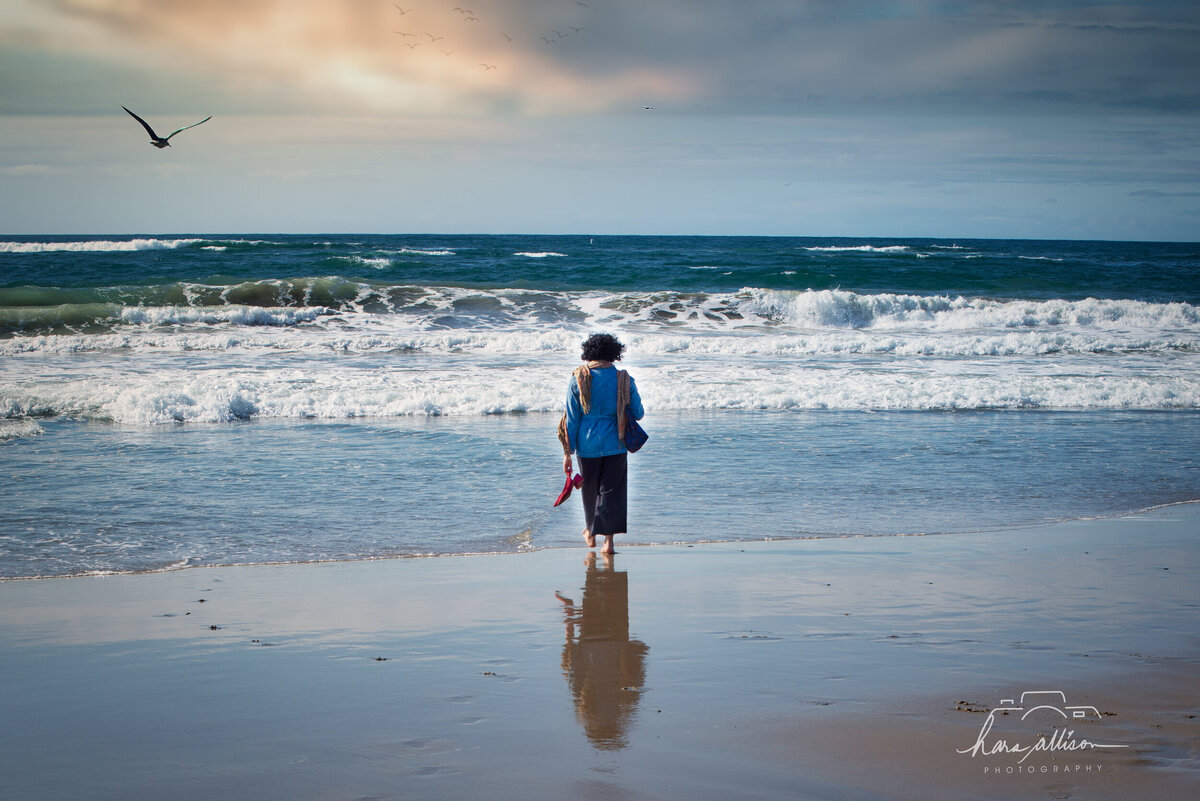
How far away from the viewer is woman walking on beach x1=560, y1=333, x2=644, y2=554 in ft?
19.6

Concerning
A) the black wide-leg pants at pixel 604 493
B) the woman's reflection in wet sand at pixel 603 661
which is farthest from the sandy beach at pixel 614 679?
the black wide-leg pants at pixel 604 493

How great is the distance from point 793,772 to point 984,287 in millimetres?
33010

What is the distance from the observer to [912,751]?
9.92ft

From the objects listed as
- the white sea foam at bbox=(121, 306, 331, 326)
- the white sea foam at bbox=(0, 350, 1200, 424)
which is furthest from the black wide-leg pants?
A: the white sea foam at bbox=(121, 306, 331, 326)

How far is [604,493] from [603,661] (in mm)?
2133

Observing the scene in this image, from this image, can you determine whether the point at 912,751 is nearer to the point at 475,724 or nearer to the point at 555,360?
the point at 475,724

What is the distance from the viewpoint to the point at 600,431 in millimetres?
6012

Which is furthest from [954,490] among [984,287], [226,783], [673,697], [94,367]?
[984,287]

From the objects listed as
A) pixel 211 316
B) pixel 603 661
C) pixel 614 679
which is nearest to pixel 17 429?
pixel 603 661

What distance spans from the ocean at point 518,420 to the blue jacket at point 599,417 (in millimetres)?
767

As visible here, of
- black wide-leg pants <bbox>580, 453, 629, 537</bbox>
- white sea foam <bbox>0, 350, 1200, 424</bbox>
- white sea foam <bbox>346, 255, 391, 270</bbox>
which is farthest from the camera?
white sea foam <bbox>346, 255, 391, 270</bbox>

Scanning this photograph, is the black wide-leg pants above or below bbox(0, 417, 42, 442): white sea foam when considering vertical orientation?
above

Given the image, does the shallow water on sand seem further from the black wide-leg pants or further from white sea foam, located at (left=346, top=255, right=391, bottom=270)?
white sea foam, located at (left=346, top=255, right=391, bottom=270)

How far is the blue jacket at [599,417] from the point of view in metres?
5.99
